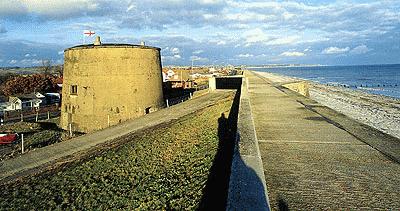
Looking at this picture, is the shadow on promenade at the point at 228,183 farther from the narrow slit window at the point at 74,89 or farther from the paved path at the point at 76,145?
the narrow slit window at the point at 74,89

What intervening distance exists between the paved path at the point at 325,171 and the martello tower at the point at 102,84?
12.2 m

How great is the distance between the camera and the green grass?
7066mm

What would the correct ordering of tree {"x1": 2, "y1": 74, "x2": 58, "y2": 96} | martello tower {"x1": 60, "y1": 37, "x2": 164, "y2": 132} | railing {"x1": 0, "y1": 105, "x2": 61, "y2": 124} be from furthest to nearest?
tree {"x1": 2, "y1": 74, "x2": 58, "y2": 96} < railing {"x1": 0, "y1": 105, "x2": 61, "y2": 124} < martello tower {"x1": 60, "y1": 37, "x2": 164, "y2": 132}

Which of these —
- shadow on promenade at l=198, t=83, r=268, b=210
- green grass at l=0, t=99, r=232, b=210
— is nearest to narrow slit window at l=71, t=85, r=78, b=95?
green grass at l=0, t=99, r=232, b=210

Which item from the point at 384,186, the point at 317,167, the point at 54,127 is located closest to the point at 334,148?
the point at 317,167

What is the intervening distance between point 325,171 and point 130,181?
17.9 ft

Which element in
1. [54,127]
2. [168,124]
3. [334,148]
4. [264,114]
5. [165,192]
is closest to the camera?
[334,148]

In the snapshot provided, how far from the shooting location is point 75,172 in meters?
9.52

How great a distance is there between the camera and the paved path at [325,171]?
3.76 meters

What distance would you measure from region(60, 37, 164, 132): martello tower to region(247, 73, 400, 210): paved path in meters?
12.2

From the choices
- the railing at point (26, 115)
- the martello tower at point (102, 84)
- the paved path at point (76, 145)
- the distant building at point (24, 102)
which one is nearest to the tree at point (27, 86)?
the distant building at point (24, 102)

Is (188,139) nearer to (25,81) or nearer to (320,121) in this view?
(320,121)

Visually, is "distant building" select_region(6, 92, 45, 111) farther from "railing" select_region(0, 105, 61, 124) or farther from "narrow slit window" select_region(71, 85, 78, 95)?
"narrow slit window" select_region(71, 85, 78, 95)

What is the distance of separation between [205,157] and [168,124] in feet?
22.9
